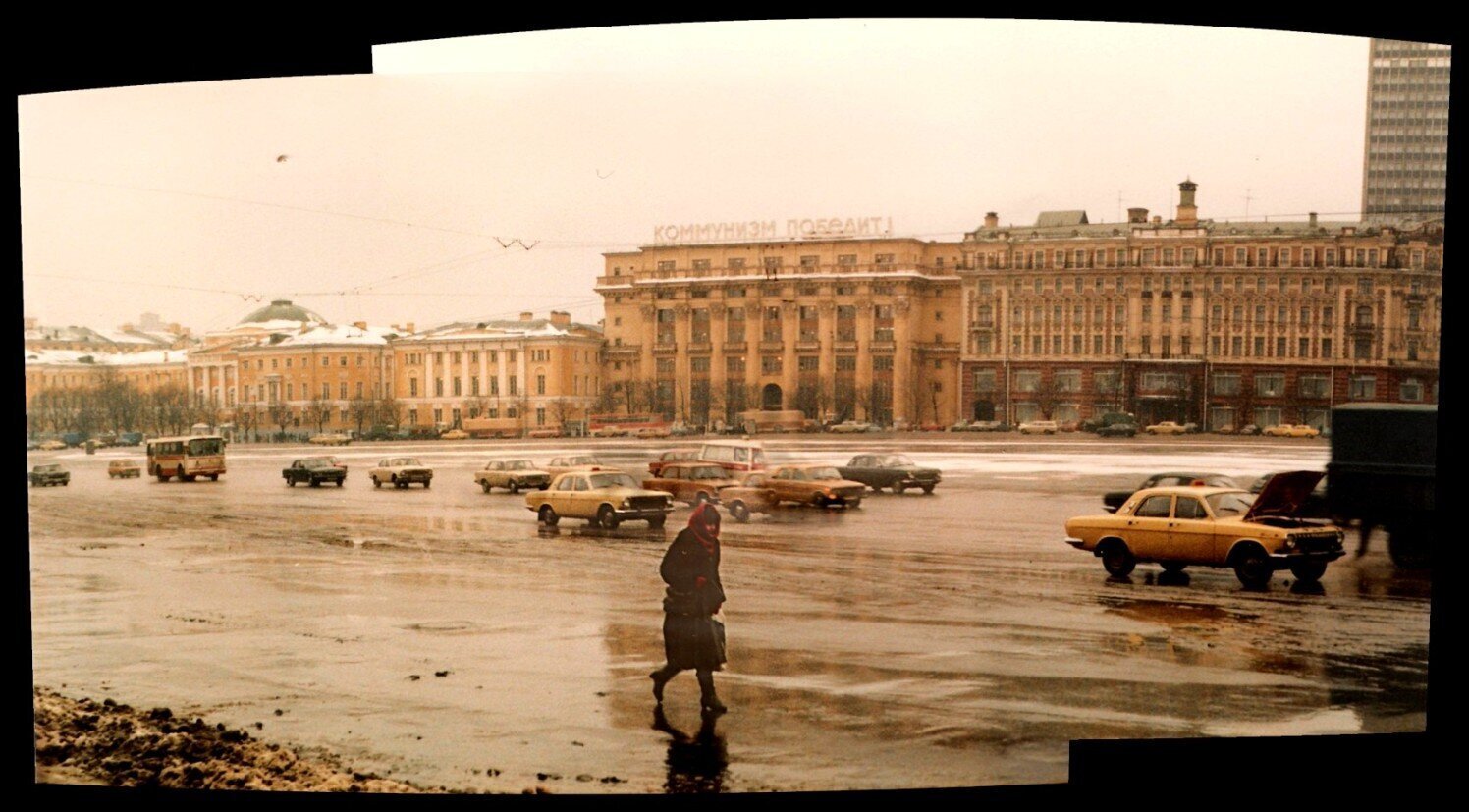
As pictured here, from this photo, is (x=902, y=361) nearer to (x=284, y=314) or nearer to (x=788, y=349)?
(x=788, y=349)

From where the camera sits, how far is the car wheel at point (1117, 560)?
660cm

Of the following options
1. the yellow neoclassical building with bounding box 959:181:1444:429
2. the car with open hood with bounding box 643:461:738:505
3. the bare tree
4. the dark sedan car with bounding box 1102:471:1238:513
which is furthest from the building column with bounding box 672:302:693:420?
the dark sedan car with bounding box 1102:471:1238:513

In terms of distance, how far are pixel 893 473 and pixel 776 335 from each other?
3.62 ft

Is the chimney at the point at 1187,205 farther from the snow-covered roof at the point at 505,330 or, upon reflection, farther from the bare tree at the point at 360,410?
the bare tree at the point at 360,410

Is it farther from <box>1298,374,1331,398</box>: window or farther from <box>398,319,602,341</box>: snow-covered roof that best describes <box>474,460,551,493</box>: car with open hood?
<box>1298,374,1331,398</box>: window

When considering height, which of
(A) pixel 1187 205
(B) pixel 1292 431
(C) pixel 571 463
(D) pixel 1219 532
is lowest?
(D) pixel 1219 532

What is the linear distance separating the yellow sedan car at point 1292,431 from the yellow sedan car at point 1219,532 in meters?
0.23

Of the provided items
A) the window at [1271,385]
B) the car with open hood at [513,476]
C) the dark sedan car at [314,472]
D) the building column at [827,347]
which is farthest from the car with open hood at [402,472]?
the window at [1271,385]

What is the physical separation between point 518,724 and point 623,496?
143cm

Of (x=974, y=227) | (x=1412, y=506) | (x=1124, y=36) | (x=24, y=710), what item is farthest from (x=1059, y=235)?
(x=24, y=710)

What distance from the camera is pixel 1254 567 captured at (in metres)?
6.48

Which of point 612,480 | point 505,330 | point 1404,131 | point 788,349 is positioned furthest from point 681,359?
point 1404,131

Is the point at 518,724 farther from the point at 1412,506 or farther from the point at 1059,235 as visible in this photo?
the point at 1412,506

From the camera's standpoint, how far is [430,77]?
6.59m
